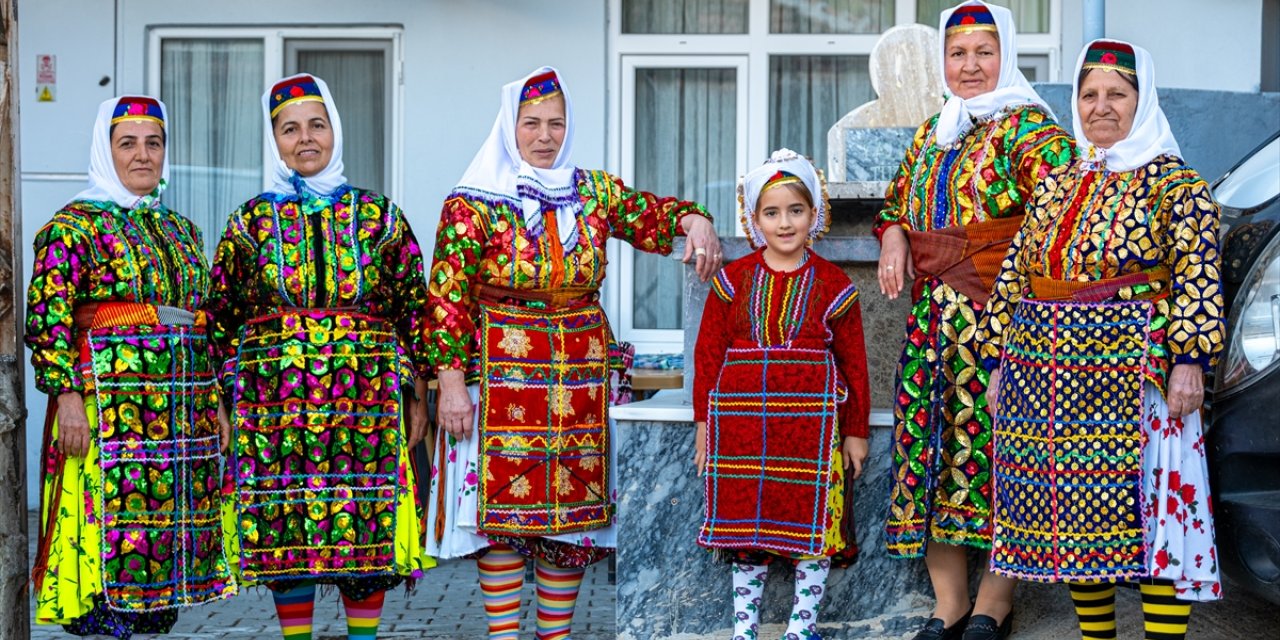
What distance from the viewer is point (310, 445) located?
4504 millimetres

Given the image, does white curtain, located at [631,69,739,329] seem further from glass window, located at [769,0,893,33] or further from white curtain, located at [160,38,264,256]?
white curtain, located at [160,38,264,256]

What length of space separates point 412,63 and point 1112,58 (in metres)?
4.55

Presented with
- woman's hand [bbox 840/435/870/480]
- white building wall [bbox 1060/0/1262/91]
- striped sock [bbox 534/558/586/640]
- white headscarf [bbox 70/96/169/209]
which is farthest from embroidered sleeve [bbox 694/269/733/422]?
white building wall [bbox 1060/0/1262/91]

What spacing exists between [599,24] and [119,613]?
4.21 meters

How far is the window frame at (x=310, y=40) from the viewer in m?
7.87

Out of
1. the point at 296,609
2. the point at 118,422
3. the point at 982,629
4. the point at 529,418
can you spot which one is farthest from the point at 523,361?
the point at 982,629

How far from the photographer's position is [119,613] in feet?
14.9

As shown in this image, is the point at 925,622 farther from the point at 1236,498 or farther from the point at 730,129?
the point at 730,129

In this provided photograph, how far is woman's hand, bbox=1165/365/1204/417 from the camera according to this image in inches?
151

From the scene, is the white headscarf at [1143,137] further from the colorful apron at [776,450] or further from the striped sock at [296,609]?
the striped sock at [296,609]

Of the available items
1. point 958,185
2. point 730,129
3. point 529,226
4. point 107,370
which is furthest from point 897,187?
point 730,129

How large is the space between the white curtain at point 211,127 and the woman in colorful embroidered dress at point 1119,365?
5135 mm

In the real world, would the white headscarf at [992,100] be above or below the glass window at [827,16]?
below

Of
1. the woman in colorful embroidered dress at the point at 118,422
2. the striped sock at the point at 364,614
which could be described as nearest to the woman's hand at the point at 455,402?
the striped sock at the point at 364,614
